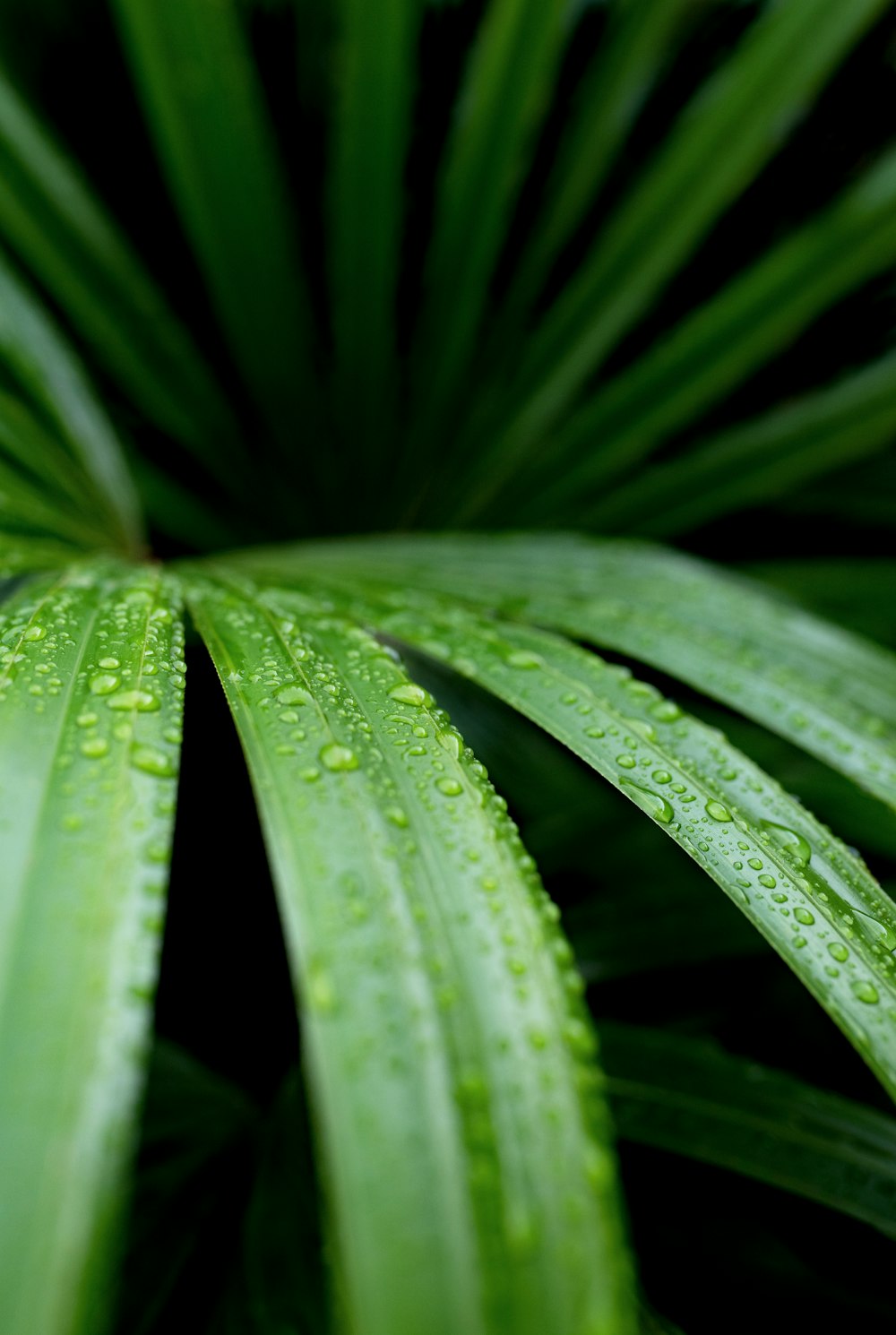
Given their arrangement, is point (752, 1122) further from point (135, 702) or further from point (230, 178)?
point (230, 178)

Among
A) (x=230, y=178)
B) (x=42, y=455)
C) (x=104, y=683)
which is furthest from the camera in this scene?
(x=230, y=178)

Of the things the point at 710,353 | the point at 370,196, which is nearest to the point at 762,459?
the point at 710,353

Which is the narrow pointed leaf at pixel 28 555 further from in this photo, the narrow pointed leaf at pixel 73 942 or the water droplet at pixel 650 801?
the water droplet at pixel 650 801

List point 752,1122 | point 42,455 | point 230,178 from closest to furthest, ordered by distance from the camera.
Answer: point 752,1122, point 42,455, point 230,178

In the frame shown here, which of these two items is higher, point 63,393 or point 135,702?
point 63,393

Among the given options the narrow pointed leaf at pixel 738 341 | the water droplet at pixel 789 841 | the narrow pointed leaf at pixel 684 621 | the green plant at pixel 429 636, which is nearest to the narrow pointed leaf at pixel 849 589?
the green plant at pixel 429 636

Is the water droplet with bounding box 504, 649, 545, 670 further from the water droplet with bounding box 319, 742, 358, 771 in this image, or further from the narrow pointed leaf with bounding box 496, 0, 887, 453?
the narrow pointed leaf with bounding box 496, 0, 887, 453

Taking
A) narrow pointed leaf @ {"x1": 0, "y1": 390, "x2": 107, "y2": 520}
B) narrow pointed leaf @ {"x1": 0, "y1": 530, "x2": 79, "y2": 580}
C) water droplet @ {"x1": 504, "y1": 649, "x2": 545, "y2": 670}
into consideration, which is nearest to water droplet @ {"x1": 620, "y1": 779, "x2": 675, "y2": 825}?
water droplet @ {"x1": 504, "y1": 649, "x2": 545, "y2": 670}
